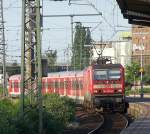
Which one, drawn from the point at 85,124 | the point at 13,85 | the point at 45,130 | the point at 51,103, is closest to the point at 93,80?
the point at 85,124

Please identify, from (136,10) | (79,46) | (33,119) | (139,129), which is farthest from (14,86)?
(136,10)

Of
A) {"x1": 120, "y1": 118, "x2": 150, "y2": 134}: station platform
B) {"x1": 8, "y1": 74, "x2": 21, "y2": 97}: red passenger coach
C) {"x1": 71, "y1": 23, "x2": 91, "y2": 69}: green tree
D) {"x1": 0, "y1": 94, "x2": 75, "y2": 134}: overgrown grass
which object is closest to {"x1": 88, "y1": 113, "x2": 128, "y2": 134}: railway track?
{"x1": 120, "y1": 118, "x2": 150, "y2": 134}: station platform

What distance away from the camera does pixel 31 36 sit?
73.7 ft

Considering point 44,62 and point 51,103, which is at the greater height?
point 44,62

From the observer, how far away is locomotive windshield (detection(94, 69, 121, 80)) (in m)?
37.2

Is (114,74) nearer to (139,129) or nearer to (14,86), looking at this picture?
(139,129)

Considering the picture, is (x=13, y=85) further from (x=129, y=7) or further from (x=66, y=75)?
(x=129, y=7)

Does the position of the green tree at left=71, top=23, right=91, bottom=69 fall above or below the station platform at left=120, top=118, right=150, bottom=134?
above

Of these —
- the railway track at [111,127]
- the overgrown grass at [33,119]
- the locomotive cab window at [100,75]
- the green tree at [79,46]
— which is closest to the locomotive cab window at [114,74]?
the locomotive cab window at [100,75]

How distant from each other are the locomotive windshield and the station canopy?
1641cm

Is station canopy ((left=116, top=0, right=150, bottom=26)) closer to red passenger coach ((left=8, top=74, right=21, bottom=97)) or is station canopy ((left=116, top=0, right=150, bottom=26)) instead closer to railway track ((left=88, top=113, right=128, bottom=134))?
railway track ((left=88, top=113, right=128, bottom=134))

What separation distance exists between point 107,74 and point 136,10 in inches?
757

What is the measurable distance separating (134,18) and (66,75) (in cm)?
2967

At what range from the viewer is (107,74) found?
37.3 metres
